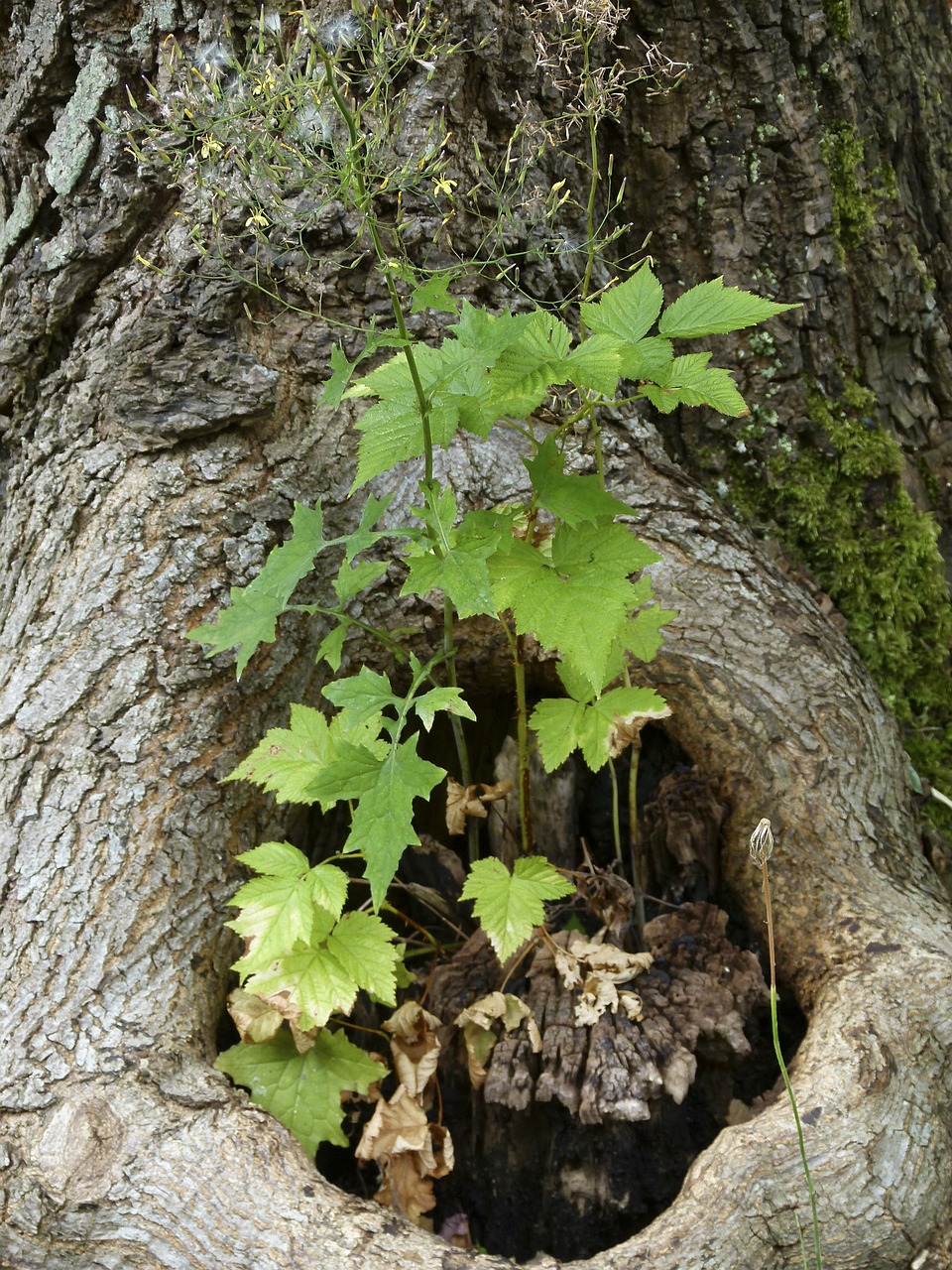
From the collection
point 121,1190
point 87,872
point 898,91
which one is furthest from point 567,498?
point 898,91

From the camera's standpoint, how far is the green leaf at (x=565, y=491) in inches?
66.1

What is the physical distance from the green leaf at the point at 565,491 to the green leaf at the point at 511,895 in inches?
29.0

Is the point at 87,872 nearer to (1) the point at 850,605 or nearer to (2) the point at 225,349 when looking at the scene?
(2) the point at 225,349

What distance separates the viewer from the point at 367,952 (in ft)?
6.17

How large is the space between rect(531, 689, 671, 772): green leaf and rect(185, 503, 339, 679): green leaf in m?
0.56

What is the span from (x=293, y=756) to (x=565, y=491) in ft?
2.53

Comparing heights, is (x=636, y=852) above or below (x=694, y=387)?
below

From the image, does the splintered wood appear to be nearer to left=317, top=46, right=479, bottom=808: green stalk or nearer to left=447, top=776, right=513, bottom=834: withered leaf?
left=447, top=776, right=513, bottom=834: withered leaf

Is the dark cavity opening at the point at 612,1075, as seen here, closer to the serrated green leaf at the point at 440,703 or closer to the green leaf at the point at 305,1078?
the green leaf at the point at 305,1078

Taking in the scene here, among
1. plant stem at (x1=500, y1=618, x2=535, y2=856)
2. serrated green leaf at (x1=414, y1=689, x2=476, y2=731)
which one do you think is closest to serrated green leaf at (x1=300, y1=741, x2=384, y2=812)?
serrated green leaf at (x1=414, y1=689, x2=476, y2=731)

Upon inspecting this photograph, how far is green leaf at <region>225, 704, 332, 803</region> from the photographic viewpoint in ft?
6.27

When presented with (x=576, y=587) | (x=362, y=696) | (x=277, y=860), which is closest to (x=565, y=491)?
(x=576, y=587)

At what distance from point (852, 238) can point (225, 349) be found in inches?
71.2

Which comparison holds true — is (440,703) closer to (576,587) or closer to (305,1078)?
(576,587)
